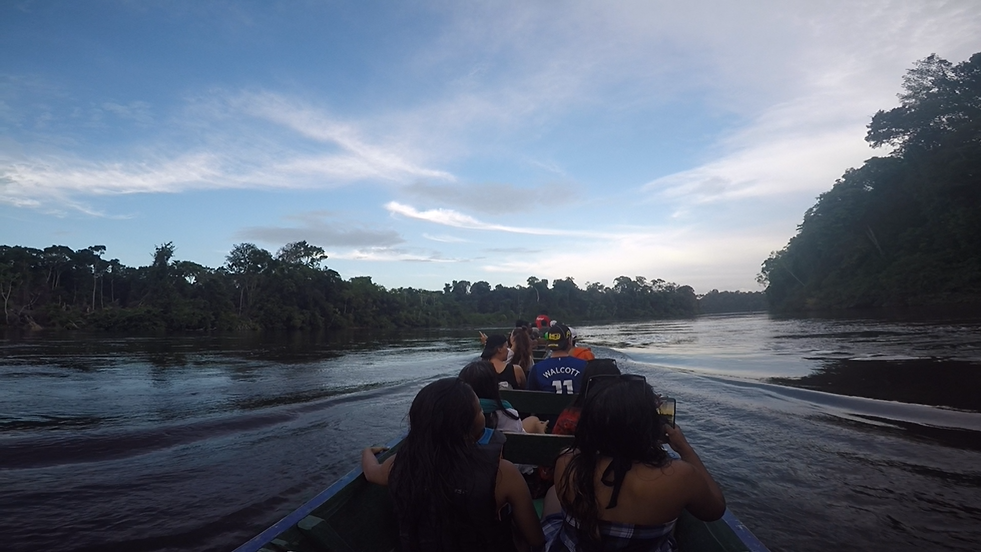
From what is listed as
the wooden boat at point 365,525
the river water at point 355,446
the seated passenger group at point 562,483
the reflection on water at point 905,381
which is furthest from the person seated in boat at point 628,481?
the reflection on water at point 905,381

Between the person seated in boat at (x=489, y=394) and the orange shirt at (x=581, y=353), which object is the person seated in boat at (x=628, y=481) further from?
the orange shirt at (x=581, y=353)

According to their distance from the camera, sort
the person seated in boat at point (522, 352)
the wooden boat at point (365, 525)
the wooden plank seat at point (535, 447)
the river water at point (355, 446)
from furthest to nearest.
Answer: the person seated in boat at point (522, 352), the river water at point (355, 446), the wooden plank seat at point (535, 447), the wooden boat at point (365, 525)

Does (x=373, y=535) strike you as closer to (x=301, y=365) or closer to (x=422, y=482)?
(x=422, y=482)

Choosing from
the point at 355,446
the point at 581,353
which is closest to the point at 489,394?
the point at 581,353

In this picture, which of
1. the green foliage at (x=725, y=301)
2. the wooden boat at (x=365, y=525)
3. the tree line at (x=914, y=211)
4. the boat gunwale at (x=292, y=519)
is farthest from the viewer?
the green foliage at (x=725, y=301)

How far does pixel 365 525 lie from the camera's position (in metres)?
3.27

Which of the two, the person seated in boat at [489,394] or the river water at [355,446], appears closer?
the person seated in boat at [489,394]

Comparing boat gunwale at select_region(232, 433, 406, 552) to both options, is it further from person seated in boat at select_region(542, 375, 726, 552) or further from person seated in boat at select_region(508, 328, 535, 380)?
person seated in boat at select_region(508, 328, 535, 380)

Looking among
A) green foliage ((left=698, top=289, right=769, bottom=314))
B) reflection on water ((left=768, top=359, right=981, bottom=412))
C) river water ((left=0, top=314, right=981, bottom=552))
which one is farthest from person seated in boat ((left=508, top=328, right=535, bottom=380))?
green foliage ((left=698, top=289, right=769, bottom=314))

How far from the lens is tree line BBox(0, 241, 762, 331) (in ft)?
156

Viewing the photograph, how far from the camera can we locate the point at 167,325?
4800cm

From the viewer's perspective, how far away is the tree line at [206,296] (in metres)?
47.5

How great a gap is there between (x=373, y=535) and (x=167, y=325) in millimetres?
54429

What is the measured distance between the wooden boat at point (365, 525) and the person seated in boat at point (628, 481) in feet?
2.57
